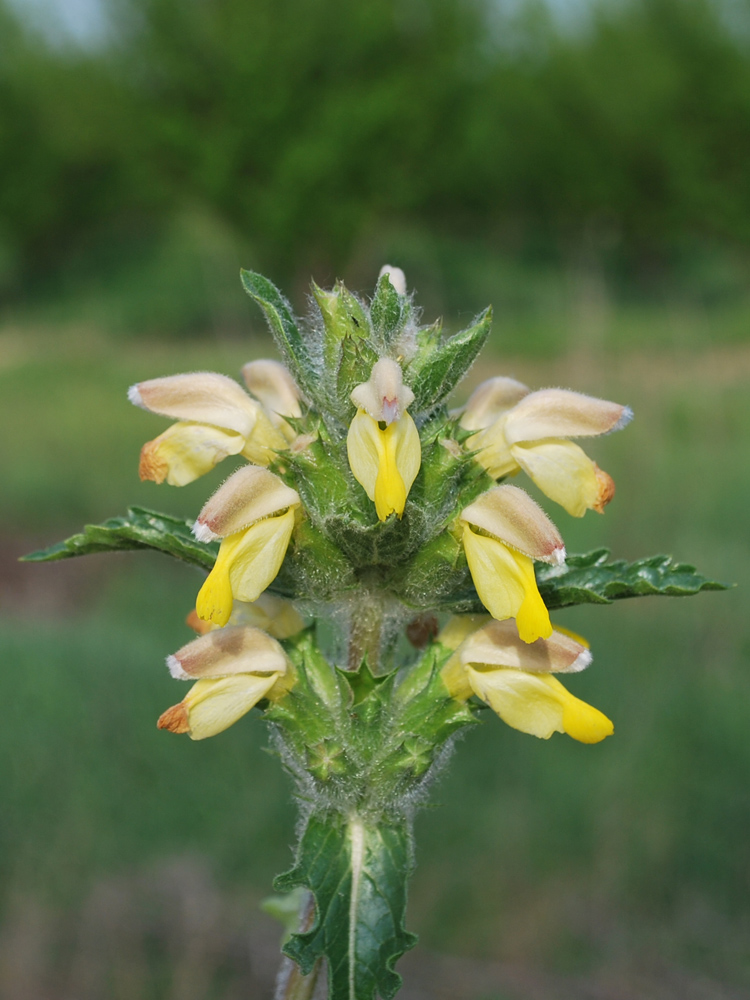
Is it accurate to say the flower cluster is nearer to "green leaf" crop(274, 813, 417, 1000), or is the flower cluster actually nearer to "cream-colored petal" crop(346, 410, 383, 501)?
"cream-colored petal" crop(346, 410, 383, 501)

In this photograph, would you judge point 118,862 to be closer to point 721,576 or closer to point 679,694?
point 679,694

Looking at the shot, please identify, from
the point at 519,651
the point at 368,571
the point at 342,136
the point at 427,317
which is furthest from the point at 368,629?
the point at 342,136

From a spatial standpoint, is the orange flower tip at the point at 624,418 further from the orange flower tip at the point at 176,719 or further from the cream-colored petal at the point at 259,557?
the orange flower tip at the point at 176,719

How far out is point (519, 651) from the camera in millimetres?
1109

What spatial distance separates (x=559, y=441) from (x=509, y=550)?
20 cm

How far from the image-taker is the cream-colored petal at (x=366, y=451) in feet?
3.20

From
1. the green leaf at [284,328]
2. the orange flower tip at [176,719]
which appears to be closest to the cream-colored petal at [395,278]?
the green leaf at [284,328]

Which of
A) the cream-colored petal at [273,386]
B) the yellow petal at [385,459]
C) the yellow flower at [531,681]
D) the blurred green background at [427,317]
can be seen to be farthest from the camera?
the blurred green background at [427,317]

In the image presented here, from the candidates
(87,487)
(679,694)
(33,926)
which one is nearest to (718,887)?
(679,694)

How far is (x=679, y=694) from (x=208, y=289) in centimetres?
1507

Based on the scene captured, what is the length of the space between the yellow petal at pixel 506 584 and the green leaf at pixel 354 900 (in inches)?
12.7

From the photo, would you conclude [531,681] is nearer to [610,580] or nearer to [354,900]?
[610,580]

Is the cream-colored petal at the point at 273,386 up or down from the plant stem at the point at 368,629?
up

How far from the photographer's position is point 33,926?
3639mm
